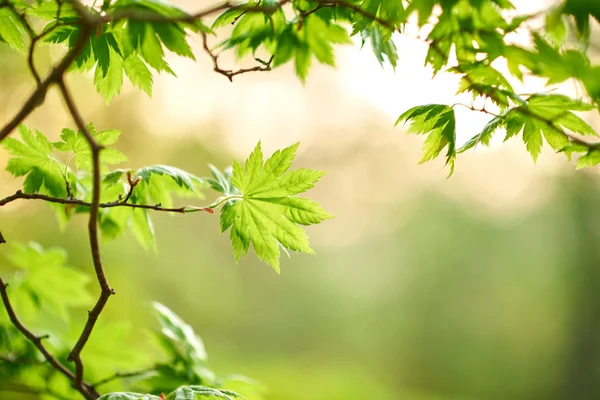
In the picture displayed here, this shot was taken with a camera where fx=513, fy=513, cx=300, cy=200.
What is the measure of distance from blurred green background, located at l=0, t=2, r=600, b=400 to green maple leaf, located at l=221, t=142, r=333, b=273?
19.8 ft

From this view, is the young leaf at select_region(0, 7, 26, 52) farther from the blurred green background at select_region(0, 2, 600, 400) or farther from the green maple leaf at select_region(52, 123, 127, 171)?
the blurred green background at select_region(0, 2, 600, 400)

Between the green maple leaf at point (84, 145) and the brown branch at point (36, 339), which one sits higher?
the green maple leaf at point (84, 145)

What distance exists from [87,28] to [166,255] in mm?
8631

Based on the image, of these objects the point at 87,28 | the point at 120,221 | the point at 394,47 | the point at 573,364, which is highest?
the point at 573,364

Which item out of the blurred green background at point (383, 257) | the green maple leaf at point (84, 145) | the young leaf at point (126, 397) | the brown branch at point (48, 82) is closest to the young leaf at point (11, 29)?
the green maple leaf at point (84, 145)

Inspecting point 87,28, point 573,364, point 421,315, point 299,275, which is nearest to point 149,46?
point 87,28

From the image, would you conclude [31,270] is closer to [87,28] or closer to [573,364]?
[87,28]

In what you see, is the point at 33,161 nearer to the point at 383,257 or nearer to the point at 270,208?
the point at 270,208

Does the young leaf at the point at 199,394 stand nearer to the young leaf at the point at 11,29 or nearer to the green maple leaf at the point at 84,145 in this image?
the green maple leaf at the point at 84,145

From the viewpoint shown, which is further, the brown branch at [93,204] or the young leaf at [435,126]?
the young leaf at [435,126]

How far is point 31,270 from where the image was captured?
4.25 ft

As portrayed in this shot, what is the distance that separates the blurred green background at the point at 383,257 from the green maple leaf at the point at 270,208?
602 centimetres

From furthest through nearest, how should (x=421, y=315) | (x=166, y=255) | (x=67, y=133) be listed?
(x=421, y=315) < (x=166, y=255) < (x=67, y=133)

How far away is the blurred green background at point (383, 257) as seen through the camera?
26.9 feet
